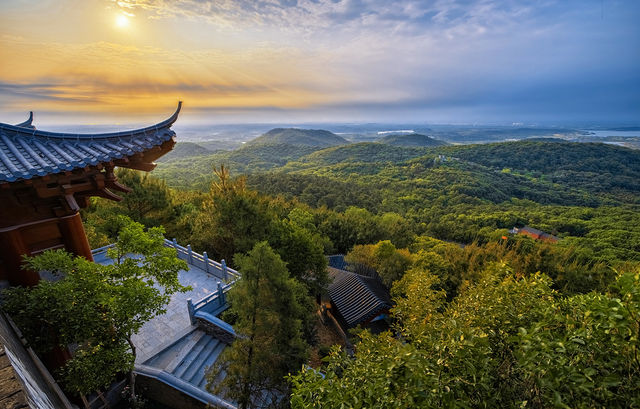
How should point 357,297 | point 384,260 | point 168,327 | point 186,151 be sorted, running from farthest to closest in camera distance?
1. point 186,151
2. point 384,260
3. point 357,297
4. point 168,327

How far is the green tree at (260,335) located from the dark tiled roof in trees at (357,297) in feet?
22.6

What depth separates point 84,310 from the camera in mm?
3848

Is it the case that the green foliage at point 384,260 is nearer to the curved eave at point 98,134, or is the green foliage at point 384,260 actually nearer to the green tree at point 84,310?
the green tree at point 84,310

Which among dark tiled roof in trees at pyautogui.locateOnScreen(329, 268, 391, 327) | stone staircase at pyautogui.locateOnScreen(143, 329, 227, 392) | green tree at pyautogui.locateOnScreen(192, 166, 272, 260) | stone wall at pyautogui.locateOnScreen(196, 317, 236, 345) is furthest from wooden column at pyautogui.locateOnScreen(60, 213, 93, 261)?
dark tiled roof in trees at pyautogui.locateOnScreen(329, 268, 391, 327)

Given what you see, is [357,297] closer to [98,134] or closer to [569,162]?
[98,134]

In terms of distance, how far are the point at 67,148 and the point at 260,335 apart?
4.96 m

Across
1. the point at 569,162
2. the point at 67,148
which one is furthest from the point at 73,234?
the point at 569,162

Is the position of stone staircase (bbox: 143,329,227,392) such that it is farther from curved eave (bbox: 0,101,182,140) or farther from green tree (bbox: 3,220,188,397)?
curved eave (bbox: 0,101,182,140)

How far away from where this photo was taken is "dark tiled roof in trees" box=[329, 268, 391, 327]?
12.5 metres

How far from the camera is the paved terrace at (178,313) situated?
7.73 meters

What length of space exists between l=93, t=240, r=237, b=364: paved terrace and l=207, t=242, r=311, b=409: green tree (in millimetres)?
2694

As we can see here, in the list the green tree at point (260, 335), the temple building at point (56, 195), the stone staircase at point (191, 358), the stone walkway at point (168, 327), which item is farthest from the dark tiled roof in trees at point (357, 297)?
the temple building at point (56, 195)

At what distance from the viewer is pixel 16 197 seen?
4316 millimetres

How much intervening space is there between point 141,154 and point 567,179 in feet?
426
